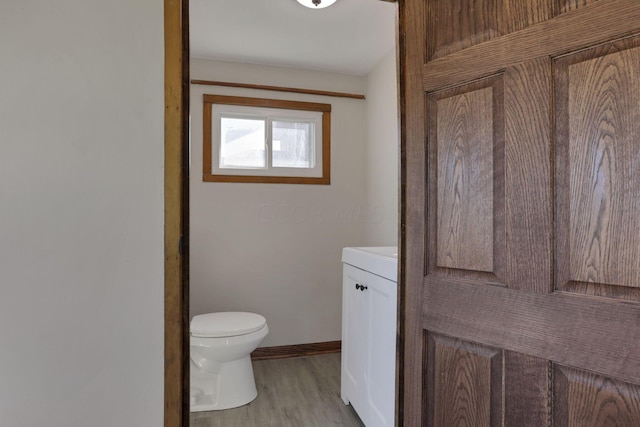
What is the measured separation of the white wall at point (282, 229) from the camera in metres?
2.56

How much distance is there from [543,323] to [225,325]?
1.65 meters

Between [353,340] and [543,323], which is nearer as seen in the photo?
[543,323]

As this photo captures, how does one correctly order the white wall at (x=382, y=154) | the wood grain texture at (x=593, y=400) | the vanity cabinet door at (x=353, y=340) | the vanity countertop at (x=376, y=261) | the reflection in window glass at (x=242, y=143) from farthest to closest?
the reflection in window glass at (x=242, y=143)
the white wall at (x=382, y=154)
the vanity cabinet door at (x=353, y=340)
the vanity countertop at (x=376, y=261)
the wood grain texture at (x=593, y=400)

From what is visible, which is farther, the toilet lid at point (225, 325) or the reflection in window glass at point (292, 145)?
the reflection in window glass at point (292, 145)

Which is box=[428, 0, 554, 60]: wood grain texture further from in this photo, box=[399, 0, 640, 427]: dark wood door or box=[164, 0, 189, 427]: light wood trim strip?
box=[164, 0, 189, 427]: light wood trim strip

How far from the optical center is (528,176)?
921 mm

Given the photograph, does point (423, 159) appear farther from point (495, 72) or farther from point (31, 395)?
point (31, 395)

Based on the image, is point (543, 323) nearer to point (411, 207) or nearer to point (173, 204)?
point (411, 207)

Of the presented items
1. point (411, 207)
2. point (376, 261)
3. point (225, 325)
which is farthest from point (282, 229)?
point (411, 207)

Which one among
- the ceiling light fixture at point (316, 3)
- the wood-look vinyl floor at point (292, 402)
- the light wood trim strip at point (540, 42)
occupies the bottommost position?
the wood-look vinyl floor at point (292, 402)

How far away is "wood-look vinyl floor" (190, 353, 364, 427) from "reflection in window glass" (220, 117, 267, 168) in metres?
1.48

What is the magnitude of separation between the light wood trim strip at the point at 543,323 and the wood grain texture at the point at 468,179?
67 millimetres

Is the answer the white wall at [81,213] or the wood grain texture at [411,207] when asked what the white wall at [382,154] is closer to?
the wood grain texture at [411,207]

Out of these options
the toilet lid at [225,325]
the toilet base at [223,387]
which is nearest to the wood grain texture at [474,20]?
the toilet lid at [225,325]
